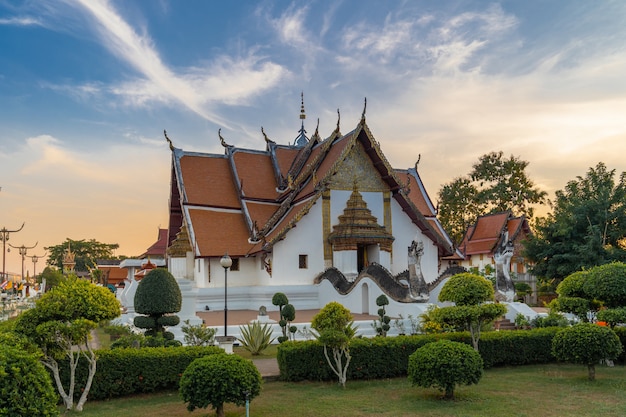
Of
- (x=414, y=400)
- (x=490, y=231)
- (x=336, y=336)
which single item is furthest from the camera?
Result: (x=490, y=231)

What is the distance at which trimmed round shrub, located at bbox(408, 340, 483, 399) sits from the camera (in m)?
8.35

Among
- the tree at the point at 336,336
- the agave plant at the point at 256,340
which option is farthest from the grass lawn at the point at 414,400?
the agave plant at the point at 256,340

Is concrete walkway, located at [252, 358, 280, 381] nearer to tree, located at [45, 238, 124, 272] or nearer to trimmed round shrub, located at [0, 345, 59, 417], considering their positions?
trimmed round shrub, located at [0, 345, 59, 417]

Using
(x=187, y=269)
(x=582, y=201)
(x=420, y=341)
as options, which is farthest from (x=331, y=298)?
(x=582, y=201)

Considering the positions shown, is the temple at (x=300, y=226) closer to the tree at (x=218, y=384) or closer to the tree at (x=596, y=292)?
the tree at (x=596, y=292)

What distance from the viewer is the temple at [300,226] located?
20969 millimetres

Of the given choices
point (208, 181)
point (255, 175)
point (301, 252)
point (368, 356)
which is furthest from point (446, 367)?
point (255, 175)

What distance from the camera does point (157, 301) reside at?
39.4ft

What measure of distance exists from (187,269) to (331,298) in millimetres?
6787

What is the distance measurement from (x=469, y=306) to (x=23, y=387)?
8.40m

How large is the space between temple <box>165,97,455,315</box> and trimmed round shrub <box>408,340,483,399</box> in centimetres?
1022

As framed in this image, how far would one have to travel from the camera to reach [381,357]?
34.1ft

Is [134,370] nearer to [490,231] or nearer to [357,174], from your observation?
[357,174]

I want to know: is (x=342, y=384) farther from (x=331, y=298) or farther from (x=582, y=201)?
(x=582, y=201)
